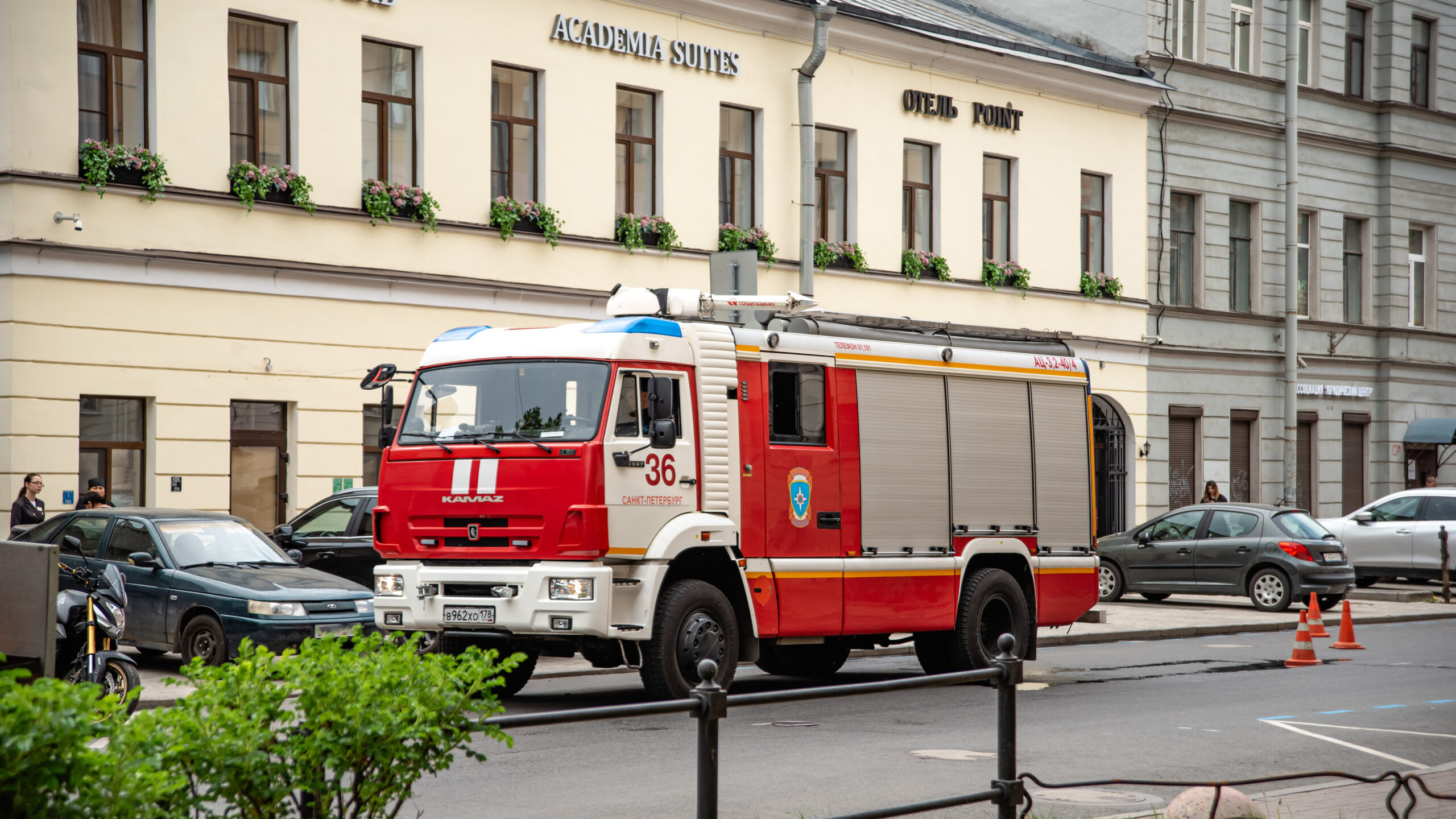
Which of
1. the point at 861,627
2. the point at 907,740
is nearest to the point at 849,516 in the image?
the point at 861,627

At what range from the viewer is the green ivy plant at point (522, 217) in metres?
22.2

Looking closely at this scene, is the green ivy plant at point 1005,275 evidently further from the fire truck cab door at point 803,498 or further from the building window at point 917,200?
the fire truck cab door at point 803,498

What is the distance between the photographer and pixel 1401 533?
90.4 feet

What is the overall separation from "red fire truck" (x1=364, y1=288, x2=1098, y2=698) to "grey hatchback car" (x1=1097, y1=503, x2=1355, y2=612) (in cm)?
885

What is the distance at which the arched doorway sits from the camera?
1227 inches

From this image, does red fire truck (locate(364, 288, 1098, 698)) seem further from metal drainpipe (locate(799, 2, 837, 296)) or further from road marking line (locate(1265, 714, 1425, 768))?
metal drainpipe (locate(799, 2, 837, 296))

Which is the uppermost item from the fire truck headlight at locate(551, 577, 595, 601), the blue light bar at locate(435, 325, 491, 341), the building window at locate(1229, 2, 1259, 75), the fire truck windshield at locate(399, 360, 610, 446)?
the building window at locate(1229, 2, 1259, 75)

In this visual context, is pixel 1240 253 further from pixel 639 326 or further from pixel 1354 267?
pixel 639 326

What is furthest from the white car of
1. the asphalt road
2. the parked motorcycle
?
the parked motorcycle

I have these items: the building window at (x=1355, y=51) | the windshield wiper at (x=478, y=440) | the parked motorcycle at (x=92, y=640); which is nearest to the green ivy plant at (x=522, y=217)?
the windshield wiper at (x=478, y=440)

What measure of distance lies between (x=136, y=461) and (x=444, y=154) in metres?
5.75

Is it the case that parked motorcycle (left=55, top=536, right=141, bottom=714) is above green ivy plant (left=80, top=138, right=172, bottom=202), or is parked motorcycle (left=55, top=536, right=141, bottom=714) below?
below

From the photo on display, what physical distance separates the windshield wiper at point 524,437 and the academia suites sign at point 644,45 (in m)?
11.9

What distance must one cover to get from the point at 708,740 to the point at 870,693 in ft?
3.33
